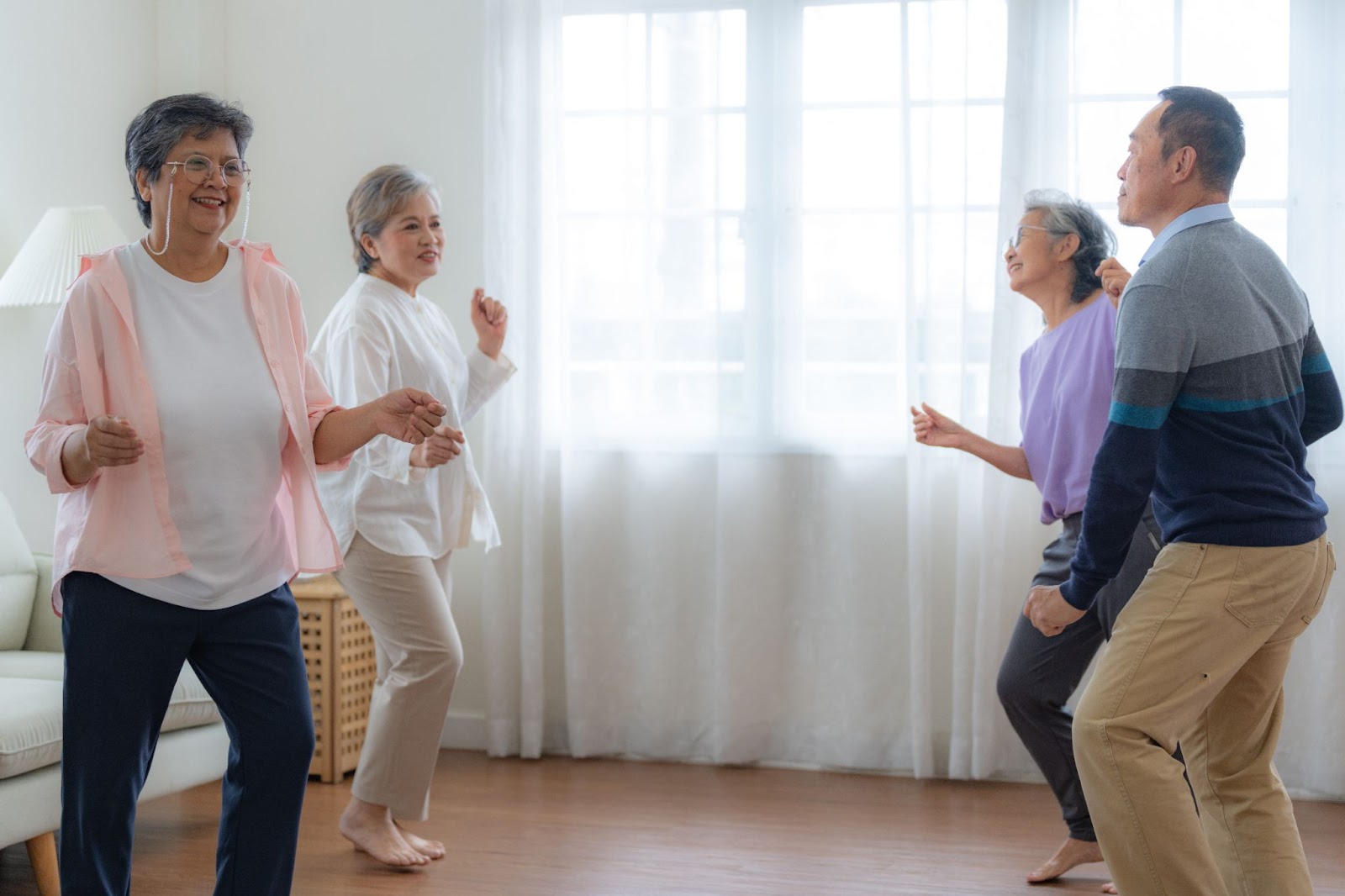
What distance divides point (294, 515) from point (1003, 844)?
1.94 metres

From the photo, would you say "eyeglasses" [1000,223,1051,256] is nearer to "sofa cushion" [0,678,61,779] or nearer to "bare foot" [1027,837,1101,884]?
"bare foot" [1027,837,1101,884]

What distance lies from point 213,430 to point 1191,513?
146 centimetres

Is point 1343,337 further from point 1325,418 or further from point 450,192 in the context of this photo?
point 450,192

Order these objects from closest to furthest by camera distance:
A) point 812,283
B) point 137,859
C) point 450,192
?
1. point 137,859
2. point 812,283
3. point 450,192

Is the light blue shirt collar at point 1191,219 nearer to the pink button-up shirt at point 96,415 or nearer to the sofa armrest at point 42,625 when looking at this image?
the pink button-up shirt at point 96,415

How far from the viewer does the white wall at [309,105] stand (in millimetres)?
3850

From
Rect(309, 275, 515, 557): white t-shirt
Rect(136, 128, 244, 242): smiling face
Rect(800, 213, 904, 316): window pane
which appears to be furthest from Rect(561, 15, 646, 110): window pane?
Rect(136, 128, 244, 242): smiling face

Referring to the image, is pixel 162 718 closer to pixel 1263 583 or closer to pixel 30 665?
pixel 30 665

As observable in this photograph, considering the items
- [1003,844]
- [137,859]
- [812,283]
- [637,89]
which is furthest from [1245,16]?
[137,859]

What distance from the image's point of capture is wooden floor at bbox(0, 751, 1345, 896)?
9.22 feet

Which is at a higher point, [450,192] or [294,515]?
[450,192]

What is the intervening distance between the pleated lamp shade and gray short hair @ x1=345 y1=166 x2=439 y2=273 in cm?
83

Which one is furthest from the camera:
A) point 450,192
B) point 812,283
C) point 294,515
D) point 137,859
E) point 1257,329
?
point 450,192

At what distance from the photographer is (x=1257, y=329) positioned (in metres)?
1.91
